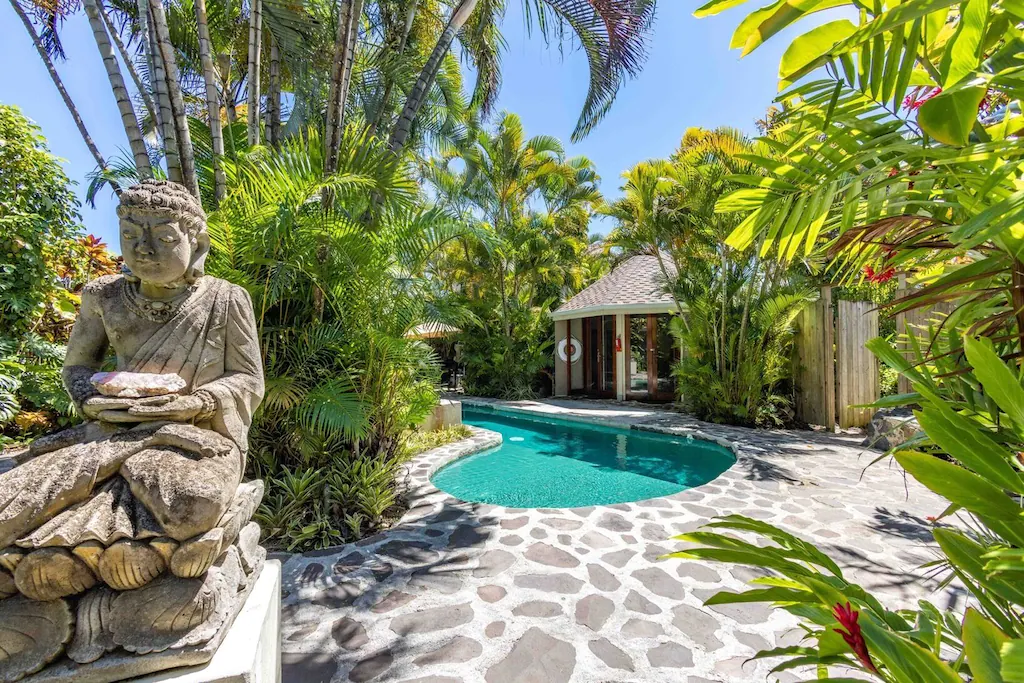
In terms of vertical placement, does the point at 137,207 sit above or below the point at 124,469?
above

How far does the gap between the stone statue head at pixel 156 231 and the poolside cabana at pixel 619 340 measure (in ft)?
38.9

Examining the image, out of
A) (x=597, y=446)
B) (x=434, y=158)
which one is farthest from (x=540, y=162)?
(x=597, y=446)

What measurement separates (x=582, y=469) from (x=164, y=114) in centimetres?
669

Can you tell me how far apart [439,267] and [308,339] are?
12460 millimetres

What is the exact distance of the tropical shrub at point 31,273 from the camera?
511cm

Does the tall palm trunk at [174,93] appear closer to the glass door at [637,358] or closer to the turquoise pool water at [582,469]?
the turquoise pool water at [582,469]

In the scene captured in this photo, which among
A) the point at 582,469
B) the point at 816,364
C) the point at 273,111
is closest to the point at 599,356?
the point at 816,364

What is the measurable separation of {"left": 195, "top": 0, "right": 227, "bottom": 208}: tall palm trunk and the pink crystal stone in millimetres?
2828

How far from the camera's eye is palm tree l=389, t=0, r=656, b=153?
5.32m

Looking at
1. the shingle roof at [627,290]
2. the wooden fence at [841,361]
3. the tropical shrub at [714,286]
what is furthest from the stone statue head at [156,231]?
the shingle roof at [627,290]

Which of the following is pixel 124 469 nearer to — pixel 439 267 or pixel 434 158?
pixel 439 267

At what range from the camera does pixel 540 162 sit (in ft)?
47.6

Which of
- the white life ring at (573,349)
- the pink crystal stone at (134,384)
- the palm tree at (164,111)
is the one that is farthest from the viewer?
the white life ring at (573,349)

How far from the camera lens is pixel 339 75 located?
4.33 m
